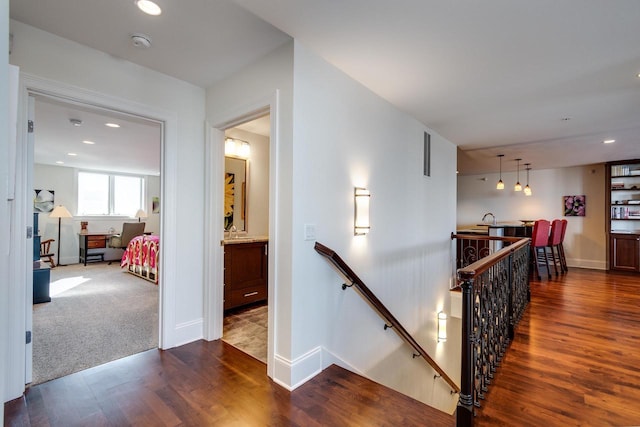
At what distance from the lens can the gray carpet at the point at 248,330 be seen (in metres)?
2.82

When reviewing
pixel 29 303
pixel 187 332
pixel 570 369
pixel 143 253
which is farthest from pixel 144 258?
pixel 570 369

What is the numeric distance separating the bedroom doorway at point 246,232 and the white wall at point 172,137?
55 cm

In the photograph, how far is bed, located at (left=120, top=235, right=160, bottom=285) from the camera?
5609mm

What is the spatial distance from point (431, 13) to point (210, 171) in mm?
2246

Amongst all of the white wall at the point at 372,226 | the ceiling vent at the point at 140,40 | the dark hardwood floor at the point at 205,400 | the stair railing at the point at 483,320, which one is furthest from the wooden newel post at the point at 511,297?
the ceiling vent at the point at 140,40

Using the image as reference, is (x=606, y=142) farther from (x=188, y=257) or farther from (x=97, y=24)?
(x=97, y=24)

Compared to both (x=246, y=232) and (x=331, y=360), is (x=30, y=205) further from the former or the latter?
(x=246, y=232)

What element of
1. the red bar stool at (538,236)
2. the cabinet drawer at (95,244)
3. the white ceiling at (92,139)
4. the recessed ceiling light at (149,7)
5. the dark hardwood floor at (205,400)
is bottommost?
the dark hardwood floor at (205,400)

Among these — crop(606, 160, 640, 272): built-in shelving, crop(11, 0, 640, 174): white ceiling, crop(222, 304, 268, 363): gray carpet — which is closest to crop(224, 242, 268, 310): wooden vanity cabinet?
crop(222, 304, 268, 363): gray carpet

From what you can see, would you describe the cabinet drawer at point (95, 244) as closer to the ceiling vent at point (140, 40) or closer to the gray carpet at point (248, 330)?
the gray carpet at point (248, 330)

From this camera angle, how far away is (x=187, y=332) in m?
2.89

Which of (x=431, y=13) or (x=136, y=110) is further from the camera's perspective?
(x=136, y=110)

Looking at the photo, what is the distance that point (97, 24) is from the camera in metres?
2.11

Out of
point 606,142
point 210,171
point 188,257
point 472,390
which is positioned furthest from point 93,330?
point 606,142
